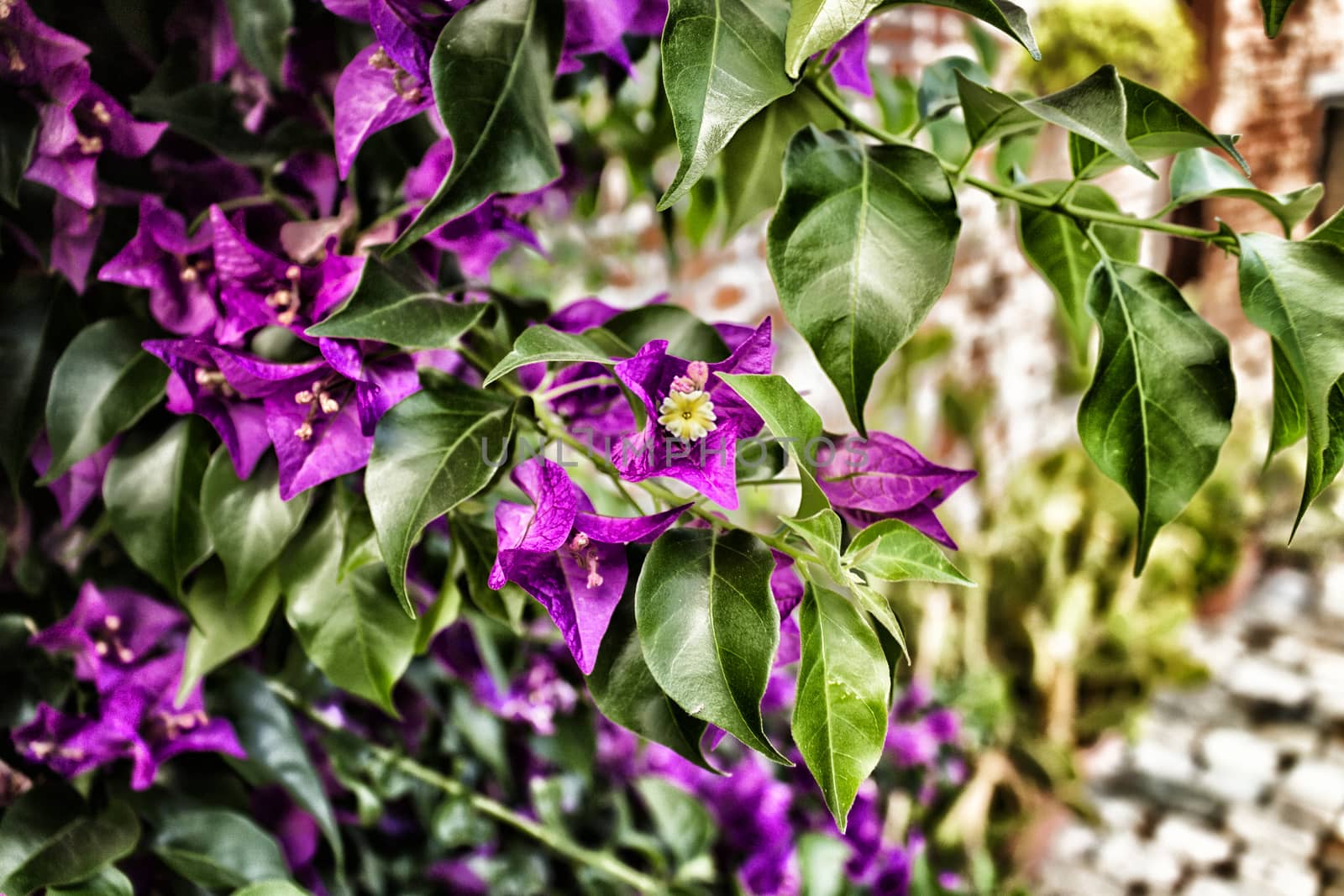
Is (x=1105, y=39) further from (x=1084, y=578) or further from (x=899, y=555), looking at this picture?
(x=899, y=555)

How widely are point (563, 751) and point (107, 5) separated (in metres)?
0.41

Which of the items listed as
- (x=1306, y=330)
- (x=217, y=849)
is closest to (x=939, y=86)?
(x=1306, y=330)

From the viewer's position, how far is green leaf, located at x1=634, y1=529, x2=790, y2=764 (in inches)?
9.0

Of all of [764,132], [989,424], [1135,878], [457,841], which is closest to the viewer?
[764,132]

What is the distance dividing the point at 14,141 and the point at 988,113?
0.32 m

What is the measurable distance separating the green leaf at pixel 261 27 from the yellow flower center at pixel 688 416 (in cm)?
20

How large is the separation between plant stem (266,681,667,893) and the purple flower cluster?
124mm

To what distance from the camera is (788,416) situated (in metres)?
0.23

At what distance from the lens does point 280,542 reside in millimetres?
321

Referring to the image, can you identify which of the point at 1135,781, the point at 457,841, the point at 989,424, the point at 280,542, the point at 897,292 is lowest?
the point at 1135,781

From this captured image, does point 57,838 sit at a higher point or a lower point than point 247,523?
lower

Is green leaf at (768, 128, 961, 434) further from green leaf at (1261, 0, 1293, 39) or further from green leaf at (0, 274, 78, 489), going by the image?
green leaf at (0, 274, 78, 489)

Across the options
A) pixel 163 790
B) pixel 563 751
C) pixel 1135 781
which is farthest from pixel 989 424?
pixel 163 790

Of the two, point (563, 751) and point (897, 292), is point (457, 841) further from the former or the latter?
point (897, 292)
